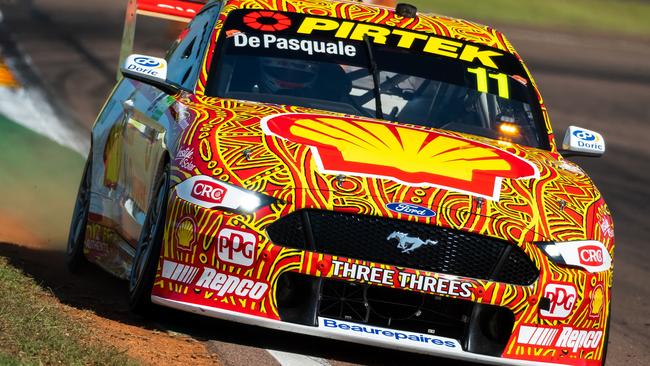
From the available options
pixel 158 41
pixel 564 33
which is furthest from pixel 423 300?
pixel 564 33

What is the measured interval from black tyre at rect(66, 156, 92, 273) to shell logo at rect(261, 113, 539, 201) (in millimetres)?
2047

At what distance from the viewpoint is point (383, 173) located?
6328 millimetres

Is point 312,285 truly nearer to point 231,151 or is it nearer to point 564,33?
point 231,151

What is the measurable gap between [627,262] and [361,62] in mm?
4732

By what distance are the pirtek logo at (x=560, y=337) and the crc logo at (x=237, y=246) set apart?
3.66 feet

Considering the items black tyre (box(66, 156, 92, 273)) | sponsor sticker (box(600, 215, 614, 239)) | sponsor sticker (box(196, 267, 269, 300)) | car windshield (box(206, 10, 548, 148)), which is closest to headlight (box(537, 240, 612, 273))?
sponsor sticker (box(600, 215, 614, 239))

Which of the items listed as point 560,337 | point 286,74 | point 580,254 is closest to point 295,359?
point 560,337

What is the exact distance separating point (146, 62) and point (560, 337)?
8.06 feet

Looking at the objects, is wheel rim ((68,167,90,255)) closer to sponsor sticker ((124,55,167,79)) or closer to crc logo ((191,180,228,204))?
sponsor sticker ((124,55,167,79))

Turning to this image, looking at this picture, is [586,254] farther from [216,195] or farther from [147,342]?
[147,342]

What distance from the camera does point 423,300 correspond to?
6230 millimetres

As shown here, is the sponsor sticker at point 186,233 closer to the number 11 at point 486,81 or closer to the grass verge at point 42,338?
the grass verge at point 42,338

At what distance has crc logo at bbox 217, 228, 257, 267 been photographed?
6.07 metres

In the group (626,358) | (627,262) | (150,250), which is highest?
(150,250)
